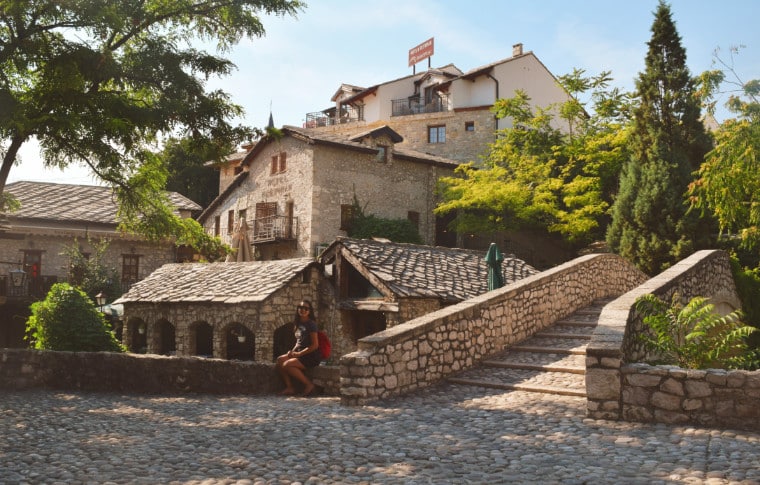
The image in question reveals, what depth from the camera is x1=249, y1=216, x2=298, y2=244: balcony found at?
90.8 feet

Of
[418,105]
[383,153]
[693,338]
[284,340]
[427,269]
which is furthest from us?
[418,105]

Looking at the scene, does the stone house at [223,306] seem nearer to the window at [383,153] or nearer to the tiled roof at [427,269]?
the tiled roof at [427,269]

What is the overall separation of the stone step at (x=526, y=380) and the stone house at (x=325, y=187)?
18.6m

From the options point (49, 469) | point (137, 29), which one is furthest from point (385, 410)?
point (137, 29)

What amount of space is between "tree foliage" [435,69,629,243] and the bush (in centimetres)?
1674

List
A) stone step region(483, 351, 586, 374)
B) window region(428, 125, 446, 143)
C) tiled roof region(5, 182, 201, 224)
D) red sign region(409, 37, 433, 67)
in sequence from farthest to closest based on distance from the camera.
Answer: red sign region(409, 37, 433, 67)
window region(428, 125, 446, 143)
tiled roof region(5, 182, 201, 224)
stone step region(483, 351, 586, 374)

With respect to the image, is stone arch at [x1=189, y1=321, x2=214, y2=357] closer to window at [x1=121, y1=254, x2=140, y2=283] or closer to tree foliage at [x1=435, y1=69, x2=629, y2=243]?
window at [x1=121, y1=254, x2=140, y2=283]

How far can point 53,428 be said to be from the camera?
672 centimetres

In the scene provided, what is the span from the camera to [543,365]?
866cm

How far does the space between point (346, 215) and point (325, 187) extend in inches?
63.3

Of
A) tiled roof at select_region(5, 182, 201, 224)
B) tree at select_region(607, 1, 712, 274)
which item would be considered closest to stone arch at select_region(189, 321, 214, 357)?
tiled roof at select_region(5, 182, 201, 224)

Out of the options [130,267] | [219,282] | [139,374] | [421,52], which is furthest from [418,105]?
[139,374]

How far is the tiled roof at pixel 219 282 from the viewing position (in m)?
15.8

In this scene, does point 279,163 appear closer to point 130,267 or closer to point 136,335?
point 130,267
